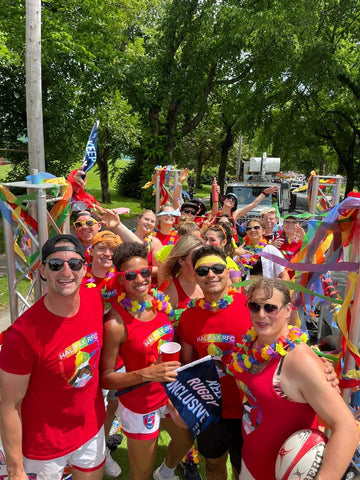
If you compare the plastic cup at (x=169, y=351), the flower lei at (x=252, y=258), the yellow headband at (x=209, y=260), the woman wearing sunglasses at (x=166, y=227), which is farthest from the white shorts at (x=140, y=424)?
the woman wearing sunglasses at (x=166, y=227)

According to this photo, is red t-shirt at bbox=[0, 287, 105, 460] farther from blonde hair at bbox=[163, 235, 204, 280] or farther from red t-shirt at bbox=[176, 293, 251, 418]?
blonde hair at bbox=[163, 235, 204, 280]

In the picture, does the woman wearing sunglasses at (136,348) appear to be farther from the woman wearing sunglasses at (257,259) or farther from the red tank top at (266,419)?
the woman wearing sunglasses at (257,259)

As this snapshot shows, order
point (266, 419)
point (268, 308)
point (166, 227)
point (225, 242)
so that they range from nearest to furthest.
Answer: point (266, 419) → point (268, 308) → point (225, 242) → point (166, 227)

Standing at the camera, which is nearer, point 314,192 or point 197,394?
point 197,394

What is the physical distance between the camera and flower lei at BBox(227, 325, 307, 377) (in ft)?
5.94

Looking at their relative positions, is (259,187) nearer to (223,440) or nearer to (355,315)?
(355,315)

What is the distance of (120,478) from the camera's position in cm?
294

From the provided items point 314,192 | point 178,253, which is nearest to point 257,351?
point 178,253

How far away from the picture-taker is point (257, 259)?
443 centimetres

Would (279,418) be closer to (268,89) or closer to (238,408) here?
(238,408)

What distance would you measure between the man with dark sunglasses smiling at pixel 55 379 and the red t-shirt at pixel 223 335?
0.65 meters

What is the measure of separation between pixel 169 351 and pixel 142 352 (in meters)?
0.32

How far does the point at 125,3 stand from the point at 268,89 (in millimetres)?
6405

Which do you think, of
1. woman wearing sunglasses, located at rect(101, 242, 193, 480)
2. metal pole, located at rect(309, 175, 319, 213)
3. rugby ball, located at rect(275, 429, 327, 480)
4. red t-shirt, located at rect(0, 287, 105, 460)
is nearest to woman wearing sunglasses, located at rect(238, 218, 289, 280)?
metal pole, located at rect(309, 175, 319, 213)
